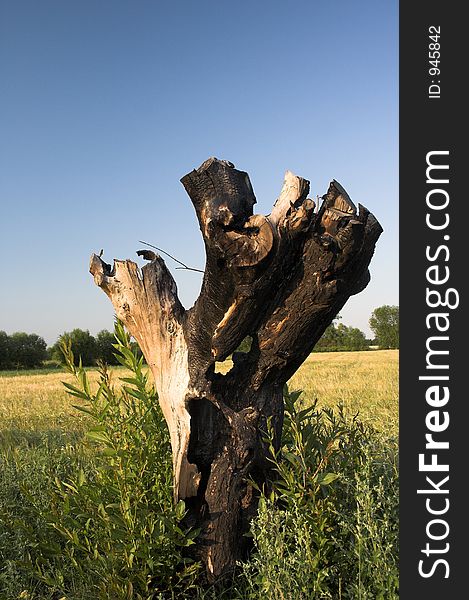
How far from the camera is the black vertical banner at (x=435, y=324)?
3.21 meters

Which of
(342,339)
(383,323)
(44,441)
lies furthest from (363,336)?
(44,441)

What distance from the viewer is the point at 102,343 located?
59.6 metres

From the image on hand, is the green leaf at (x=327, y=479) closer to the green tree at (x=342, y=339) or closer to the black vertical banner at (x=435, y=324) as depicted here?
the black vertical banner at (x=435, y=324)

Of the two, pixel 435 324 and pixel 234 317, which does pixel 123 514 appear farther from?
pixel 435 324

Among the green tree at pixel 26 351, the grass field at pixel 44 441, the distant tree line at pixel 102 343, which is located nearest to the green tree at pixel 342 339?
the distant tree line at pixel 102 343

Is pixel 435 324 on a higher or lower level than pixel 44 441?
higher

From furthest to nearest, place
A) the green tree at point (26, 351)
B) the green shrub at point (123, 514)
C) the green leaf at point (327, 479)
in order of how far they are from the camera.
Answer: the green tree at point (26, 351) < the green shrub at point (123, 514) < the green leaf at point (327, 479)

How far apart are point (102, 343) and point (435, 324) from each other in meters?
58.2

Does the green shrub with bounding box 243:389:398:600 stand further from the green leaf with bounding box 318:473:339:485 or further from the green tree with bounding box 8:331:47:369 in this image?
the green tree with bounding box 8:331:47:369

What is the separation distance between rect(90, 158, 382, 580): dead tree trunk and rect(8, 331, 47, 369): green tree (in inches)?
2879

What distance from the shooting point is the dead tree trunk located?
3.54m

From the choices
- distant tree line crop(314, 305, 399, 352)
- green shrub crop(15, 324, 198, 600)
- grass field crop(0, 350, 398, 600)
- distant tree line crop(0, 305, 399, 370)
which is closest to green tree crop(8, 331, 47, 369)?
distant tree line crop(0, 305, 399, 370)

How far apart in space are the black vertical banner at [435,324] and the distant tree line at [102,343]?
27.4 meters

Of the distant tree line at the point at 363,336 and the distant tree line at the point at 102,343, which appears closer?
the distant tree line at the point at 102,343
